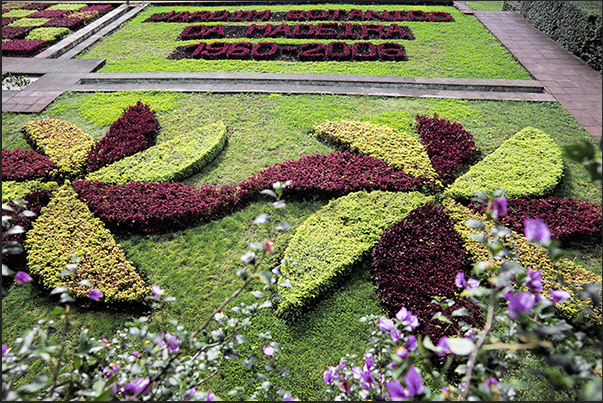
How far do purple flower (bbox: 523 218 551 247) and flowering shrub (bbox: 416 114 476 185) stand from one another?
4009mm

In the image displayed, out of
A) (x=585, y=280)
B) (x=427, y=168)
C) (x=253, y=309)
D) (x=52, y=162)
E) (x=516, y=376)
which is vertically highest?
(x=253, y=309)

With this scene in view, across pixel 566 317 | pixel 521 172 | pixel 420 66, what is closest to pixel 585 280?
pixel 566 317

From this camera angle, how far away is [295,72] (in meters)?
8.35

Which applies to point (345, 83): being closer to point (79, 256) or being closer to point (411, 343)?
point (79, 256)

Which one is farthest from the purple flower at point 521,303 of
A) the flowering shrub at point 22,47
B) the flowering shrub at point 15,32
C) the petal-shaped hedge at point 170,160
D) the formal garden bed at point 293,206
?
the flowering shrub at point 15,32

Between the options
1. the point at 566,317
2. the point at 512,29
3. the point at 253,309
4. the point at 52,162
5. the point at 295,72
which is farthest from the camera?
the point at 512,29

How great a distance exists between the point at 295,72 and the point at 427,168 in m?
4.22

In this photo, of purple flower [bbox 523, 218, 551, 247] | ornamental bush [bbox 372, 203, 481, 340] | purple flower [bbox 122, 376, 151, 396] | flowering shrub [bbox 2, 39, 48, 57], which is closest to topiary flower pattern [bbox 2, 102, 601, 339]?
ornamental bush [bbox 372, 203, 481, 340]

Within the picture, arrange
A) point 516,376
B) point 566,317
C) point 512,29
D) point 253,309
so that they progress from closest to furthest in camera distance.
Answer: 1. point 253,309
2. point 516,376
3. point 566,317
4. point 512,29

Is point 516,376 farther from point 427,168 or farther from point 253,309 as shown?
point 427,168

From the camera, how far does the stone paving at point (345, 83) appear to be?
23.9 feet

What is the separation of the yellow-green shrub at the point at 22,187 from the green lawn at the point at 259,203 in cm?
137

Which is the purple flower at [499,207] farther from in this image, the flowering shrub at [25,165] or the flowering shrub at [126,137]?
the flowering shrub at [25,165]

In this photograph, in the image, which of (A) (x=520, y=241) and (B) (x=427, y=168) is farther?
(B) (x=427, y=168)
